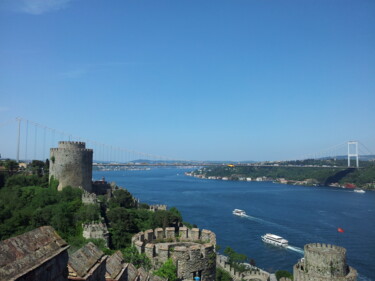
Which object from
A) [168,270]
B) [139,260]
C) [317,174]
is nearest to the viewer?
[168,270]

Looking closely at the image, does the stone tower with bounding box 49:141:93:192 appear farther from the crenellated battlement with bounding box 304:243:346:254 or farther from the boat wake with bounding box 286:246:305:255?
the boat wake with bounding box 286:246:305:255

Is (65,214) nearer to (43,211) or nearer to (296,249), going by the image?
(43,211)

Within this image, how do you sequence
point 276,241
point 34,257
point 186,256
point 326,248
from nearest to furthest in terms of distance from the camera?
point 34,257
point 186,256
point 326,248
point 276,241

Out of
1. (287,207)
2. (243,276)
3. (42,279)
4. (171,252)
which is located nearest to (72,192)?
(243,276)

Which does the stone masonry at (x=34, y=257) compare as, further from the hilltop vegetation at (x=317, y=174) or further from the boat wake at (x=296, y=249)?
the hilltop vegetation at (x=317, y=174)

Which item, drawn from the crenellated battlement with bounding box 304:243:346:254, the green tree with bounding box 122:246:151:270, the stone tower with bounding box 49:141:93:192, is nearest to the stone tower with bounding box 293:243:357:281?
the crenellated battlement with bounding box 304:243:346:254

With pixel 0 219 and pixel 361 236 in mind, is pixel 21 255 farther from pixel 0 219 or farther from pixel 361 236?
pixel 361 236

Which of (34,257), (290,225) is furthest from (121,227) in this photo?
(290,225)
